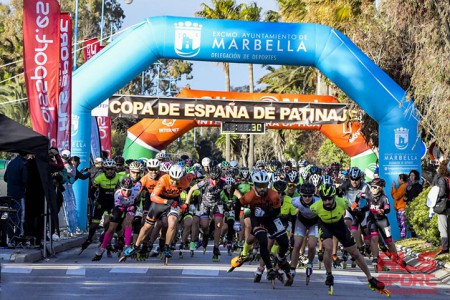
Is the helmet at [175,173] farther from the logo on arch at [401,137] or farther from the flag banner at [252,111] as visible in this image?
the flag banner at [252,111]

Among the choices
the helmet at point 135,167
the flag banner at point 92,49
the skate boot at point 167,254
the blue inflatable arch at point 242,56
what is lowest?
the skate boot at point 167,254

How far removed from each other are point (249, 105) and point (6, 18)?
50308mm

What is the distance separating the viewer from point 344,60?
25.4 metres

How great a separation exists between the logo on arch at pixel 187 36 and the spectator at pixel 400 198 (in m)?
6.40

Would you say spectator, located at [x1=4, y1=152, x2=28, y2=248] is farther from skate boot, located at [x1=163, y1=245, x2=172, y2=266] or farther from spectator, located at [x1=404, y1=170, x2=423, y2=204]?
spectator, located at [x1=404, y1=170, x2=423, y2=204]

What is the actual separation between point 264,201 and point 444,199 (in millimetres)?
4944

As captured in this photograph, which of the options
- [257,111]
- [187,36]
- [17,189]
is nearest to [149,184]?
[17,189]

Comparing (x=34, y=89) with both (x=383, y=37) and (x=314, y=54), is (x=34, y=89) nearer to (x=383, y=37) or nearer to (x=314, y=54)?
(x=314, y=54)

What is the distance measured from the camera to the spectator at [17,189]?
19609 mm

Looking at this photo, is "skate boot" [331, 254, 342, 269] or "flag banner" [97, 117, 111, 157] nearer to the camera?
"skate boot" [331, 254, 342, 269]

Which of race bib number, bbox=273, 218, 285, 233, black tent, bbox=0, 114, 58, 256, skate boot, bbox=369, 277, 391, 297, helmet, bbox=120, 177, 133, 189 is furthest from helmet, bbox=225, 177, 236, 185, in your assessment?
skate boot, bbox=369, 277, 391, 297

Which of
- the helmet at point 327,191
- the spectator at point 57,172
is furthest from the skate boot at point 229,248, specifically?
the helmet at point 327,191

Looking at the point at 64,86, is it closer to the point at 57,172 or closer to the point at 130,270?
the point at 57,172

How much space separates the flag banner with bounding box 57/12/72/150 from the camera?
22984 millimetres
